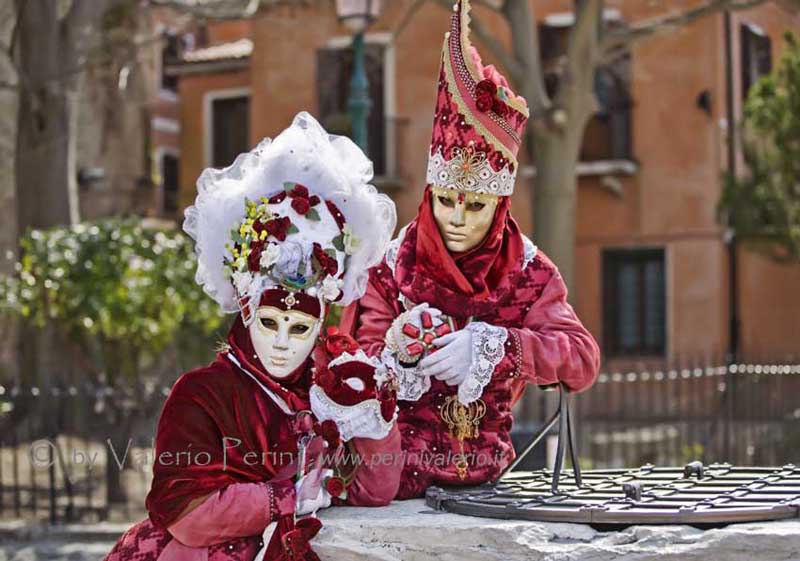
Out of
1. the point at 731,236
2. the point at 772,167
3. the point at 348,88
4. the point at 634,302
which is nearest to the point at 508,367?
the point at 772,167

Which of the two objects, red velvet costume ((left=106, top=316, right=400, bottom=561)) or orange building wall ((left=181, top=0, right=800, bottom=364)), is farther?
orange building wall ((left=181, top=0, right=800, bottom=364))

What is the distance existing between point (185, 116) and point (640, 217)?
7.23 m

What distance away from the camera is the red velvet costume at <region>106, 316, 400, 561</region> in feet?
10.7

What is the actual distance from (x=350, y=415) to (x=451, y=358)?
1.04 feet

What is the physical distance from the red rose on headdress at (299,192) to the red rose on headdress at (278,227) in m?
0.07

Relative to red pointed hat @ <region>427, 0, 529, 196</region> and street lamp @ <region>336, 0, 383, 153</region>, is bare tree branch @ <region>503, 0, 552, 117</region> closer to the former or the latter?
street lamp @ <region>336, 0, 383, 153</region>

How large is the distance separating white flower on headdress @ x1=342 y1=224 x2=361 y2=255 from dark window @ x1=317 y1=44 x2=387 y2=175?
47.1ft

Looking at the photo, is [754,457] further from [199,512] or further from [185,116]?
[185,116]

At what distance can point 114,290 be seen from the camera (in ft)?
29.5

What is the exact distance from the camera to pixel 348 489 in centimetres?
354

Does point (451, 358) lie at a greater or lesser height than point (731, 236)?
lesser

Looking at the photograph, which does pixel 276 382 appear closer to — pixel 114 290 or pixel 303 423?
pixel 303 423

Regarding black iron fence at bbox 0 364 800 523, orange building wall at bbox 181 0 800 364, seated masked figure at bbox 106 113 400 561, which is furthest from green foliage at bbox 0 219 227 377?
orange building wall at bbox 181 0 800 364

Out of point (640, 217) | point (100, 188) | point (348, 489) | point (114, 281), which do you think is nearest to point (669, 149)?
point (640, 217)
